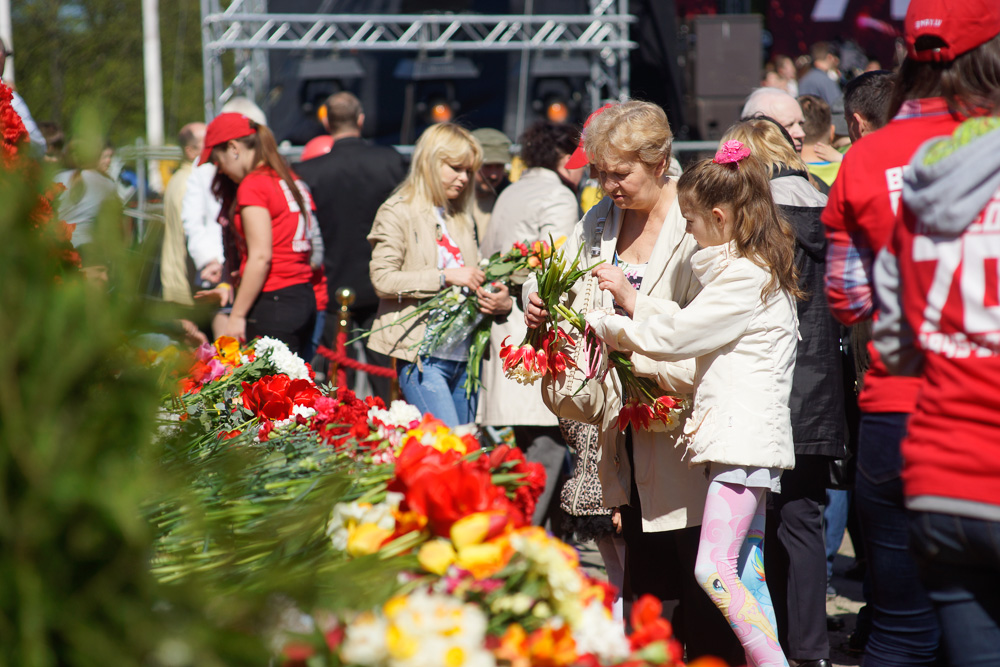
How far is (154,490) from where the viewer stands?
3.41 ft

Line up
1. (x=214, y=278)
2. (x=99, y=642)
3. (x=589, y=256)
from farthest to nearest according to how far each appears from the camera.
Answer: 1. (x=214, y=278)
2. (x=589, y=256)
3. (x=99, y=642)

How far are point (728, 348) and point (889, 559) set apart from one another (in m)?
0.81

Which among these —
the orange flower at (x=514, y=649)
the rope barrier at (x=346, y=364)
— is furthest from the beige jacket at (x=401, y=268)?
the orange flower at (x=514, y=649)

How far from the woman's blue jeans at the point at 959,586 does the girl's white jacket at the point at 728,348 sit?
910 millimetres

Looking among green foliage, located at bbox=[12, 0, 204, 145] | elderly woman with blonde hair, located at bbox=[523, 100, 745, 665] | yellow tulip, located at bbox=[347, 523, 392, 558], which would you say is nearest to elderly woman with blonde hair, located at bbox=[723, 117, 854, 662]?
elderly woman with blonde hair, located at bbox=[523, 100, 745, 665]

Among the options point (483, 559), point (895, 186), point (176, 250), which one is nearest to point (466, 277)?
point (176, 250)

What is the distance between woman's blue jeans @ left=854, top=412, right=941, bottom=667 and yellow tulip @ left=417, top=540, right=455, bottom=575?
3.11ft

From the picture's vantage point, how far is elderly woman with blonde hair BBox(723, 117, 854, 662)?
3.19m

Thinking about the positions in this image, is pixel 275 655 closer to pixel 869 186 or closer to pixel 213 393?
pixel 869 186

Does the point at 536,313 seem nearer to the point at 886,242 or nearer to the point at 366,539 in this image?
the point at 886,242

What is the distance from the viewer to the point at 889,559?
1.90 meters

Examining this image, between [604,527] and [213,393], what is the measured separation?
1594 mm

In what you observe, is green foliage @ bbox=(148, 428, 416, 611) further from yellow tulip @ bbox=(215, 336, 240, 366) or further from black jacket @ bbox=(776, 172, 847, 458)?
black jacket @ bbox=(776, 172, 847, 458)

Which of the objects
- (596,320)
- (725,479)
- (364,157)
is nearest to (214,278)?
(364,157)
